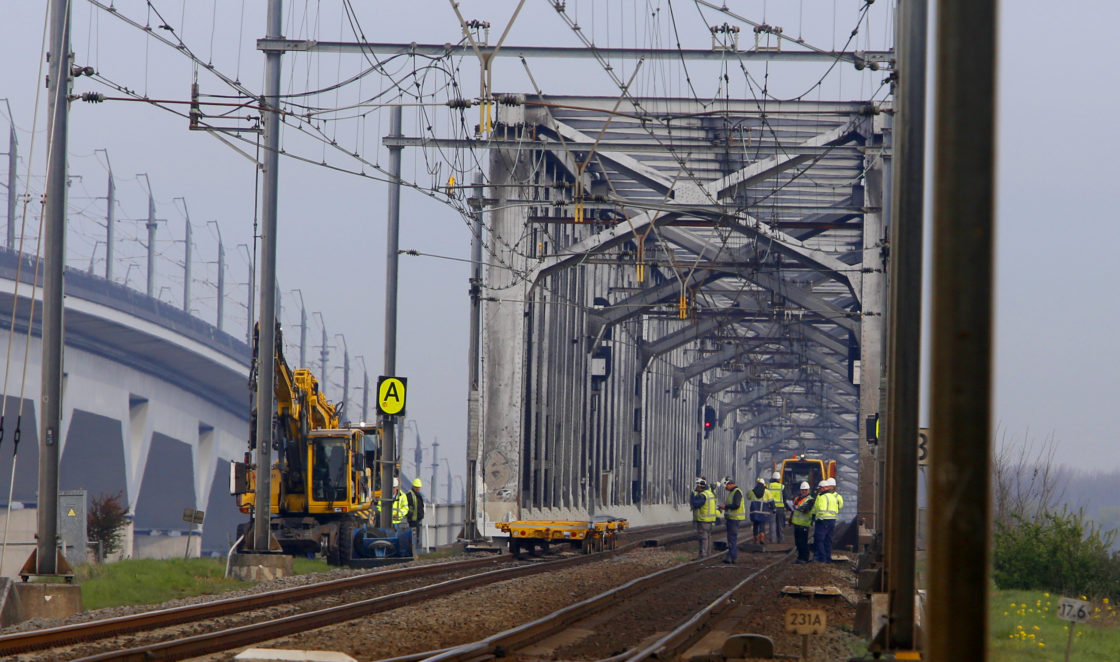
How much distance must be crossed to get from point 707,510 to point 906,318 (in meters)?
19.2

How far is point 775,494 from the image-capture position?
1638 inches

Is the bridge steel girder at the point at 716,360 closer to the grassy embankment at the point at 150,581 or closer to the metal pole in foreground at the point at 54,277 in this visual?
the grassy embankment at the point at 150,581

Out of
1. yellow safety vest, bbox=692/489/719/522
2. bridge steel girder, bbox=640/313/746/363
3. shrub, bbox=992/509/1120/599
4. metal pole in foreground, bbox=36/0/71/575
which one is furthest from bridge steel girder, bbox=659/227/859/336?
metal pole in foreground, bbox=36/0/71/575

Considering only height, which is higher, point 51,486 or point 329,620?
point 51,486

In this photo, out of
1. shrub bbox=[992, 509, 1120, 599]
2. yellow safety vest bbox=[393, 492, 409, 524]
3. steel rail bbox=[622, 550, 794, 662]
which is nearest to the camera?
steel rail bbox=[622, 550, 794, 662]

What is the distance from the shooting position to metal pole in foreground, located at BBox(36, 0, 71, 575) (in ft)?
56.3

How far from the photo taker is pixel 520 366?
130ft

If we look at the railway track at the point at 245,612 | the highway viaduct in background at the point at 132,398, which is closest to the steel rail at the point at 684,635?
the railway track at the point at 245,612

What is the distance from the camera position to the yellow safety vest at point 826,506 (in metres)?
27.1

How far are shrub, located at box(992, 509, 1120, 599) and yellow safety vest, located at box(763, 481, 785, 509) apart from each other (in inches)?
635

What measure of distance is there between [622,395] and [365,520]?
34649mm

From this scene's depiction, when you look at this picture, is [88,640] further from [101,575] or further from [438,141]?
[438,141]

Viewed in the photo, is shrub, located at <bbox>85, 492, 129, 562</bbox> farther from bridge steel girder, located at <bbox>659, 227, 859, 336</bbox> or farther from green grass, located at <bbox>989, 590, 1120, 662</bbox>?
green grass, located at <bbox>989, 590, 1120, 662</bbox>

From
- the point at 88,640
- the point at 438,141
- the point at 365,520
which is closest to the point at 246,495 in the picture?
the point at 365,520
